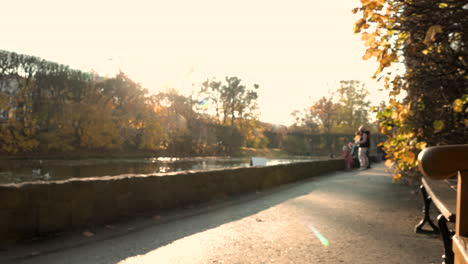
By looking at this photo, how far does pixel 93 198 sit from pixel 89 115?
33739mm

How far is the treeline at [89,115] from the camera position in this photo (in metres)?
32.5

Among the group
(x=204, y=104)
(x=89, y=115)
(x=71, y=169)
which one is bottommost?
(x=71, y=169)

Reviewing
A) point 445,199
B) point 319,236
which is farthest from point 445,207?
point 319,236

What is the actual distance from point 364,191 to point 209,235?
622 cm

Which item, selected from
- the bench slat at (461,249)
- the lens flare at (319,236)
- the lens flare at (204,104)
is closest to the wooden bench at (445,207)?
the bench slat at (461,249)

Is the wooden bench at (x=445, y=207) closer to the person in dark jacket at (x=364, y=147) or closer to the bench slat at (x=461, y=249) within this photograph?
the bench slat at (x=461, y=249)

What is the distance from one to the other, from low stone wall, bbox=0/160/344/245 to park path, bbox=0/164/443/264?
0.28 m

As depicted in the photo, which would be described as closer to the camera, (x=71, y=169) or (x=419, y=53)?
(x=419, y=53)

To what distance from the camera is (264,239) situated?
188 inches

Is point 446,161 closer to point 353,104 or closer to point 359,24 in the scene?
point 359,24

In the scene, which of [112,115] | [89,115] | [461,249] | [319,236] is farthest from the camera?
[112,115]

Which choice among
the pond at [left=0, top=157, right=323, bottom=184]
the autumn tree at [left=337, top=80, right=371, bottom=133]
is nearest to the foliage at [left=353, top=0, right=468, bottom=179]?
the pond at [left=0, top=157, right=323, bottom=184]

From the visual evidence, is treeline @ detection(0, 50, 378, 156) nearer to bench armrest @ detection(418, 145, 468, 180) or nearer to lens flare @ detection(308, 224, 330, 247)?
lens flare @ detection(308, 224, 330, 247)

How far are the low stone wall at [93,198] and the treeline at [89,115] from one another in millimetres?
29306
